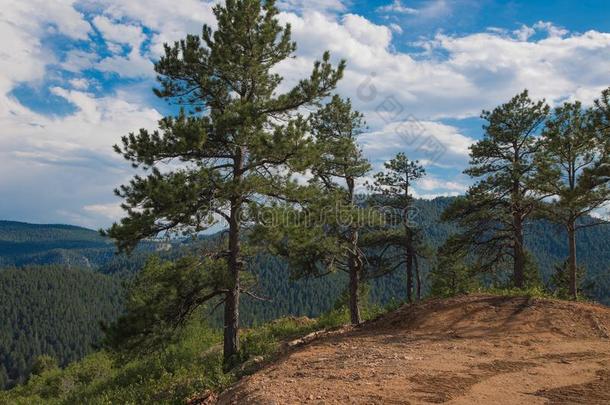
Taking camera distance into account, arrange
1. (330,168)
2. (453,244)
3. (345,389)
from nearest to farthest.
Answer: (345,389) < (330,168) < (453,244)

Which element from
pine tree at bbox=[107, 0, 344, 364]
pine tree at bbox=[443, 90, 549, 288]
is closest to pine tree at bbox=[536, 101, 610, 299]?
pine tree at bbox=[443, 90, 549, 288]

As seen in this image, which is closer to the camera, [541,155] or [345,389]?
[345,389]

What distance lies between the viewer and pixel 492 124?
891 inches

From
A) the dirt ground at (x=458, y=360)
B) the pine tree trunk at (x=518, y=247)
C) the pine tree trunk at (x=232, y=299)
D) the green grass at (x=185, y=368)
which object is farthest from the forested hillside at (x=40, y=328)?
the dirt ground at (x=458, y=360)

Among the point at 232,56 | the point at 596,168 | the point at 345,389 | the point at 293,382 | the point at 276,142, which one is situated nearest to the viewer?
the point at 345,389

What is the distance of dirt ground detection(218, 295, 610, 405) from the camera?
25.0 feet

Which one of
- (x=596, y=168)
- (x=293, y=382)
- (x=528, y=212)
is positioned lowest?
(x=293, y=382)

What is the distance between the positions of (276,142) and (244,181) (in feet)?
5.08

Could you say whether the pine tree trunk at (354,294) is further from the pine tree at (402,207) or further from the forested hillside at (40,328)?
the forested hillside at (40,328)

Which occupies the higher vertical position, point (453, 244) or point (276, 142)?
point (276, 142)

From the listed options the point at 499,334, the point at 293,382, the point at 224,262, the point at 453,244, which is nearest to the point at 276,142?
the point at 224,262

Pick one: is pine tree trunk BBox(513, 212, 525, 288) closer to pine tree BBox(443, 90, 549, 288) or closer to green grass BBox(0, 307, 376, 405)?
pine tree BBox(443, 90, 549, 288)

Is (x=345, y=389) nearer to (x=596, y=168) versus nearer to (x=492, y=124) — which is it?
(x=596, y=168)

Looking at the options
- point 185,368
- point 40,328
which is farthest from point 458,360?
point 40,328
